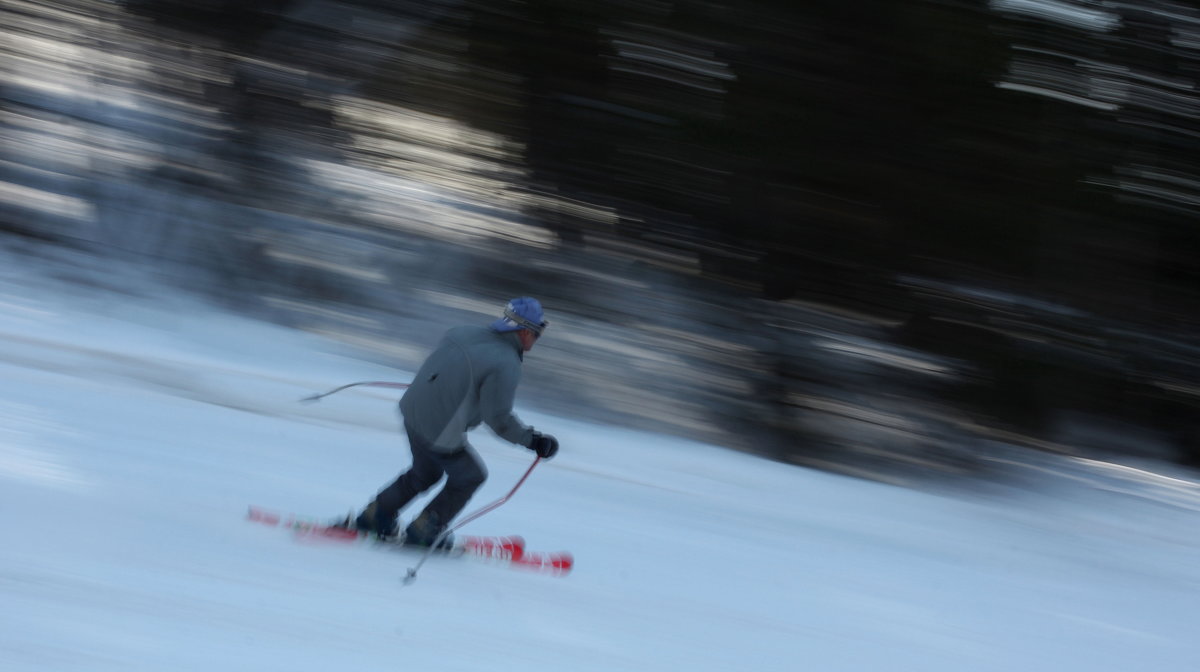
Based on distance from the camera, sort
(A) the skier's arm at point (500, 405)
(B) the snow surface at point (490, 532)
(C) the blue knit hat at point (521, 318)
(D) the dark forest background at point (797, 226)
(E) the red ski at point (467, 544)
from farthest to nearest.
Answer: (D) the dark forest background at point (797, 226) < (E) the red ski at point (467, 544) < (C) the blue knit hat at point (521, 318) < (A) the skier's arm at point (500, 405) < (B) the snow surface at point (490, 532)

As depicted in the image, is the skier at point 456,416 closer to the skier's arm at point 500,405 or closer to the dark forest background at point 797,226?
the skier's arm at point 500,405

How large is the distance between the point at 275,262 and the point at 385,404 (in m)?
3.21

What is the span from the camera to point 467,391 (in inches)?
174

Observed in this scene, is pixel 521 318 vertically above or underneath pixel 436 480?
above

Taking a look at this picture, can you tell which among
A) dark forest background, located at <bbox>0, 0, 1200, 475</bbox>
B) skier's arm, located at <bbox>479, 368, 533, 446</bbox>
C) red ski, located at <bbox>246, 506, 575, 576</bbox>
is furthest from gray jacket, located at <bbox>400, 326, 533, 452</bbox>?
dark forest background, located at <bbox>0, 0, 1200, 475</bbox>

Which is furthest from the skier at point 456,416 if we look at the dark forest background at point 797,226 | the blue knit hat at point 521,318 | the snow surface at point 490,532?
the dark forest background at point 797,226

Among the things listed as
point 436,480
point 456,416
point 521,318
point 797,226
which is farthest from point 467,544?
point 797,226

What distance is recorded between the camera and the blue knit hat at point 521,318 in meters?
4.52

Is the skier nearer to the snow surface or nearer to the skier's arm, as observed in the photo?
the skier's arm

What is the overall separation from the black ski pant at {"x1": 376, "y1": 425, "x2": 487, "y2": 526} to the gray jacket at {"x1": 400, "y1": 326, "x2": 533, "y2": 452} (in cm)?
7

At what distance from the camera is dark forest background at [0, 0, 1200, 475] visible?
8969mm

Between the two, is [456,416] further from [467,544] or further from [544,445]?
[467,544]

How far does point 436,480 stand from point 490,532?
2.49 ft

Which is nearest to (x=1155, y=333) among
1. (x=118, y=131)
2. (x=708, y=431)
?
(x=708, y=431)
